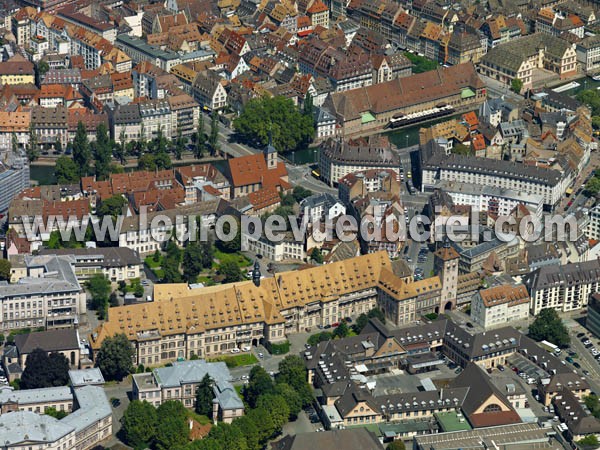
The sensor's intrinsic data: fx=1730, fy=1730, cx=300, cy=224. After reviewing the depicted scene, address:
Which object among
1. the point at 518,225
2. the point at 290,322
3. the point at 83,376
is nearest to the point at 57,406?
the point at 83,376

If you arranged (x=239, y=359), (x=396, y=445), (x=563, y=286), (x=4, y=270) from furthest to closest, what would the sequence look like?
1. (x=563, y=286)
2. (x=4, y=270)
3. (x=239, y=359)
4. (x=396, y=445)

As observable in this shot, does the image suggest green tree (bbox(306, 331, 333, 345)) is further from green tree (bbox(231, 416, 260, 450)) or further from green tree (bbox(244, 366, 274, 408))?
green tree (bbox(231, 416, 260, 450))

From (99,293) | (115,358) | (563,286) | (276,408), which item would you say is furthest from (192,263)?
(563,286)

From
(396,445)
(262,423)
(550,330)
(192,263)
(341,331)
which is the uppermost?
(192,263)

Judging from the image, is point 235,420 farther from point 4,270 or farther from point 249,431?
point 4,270

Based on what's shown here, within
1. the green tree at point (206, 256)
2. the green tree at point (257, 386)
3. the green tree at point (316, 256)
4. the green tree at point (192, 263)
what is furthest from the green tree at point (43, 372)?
the green tree at point (316, 256)

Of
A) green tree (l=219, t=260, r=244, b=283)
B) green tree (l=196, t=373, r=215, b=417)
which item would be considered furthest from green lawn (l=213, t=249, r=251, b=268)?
green tree (l=196, t=373, r=215, b=417)

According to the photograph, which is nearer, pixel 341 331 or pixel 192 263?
pixel 341 331
